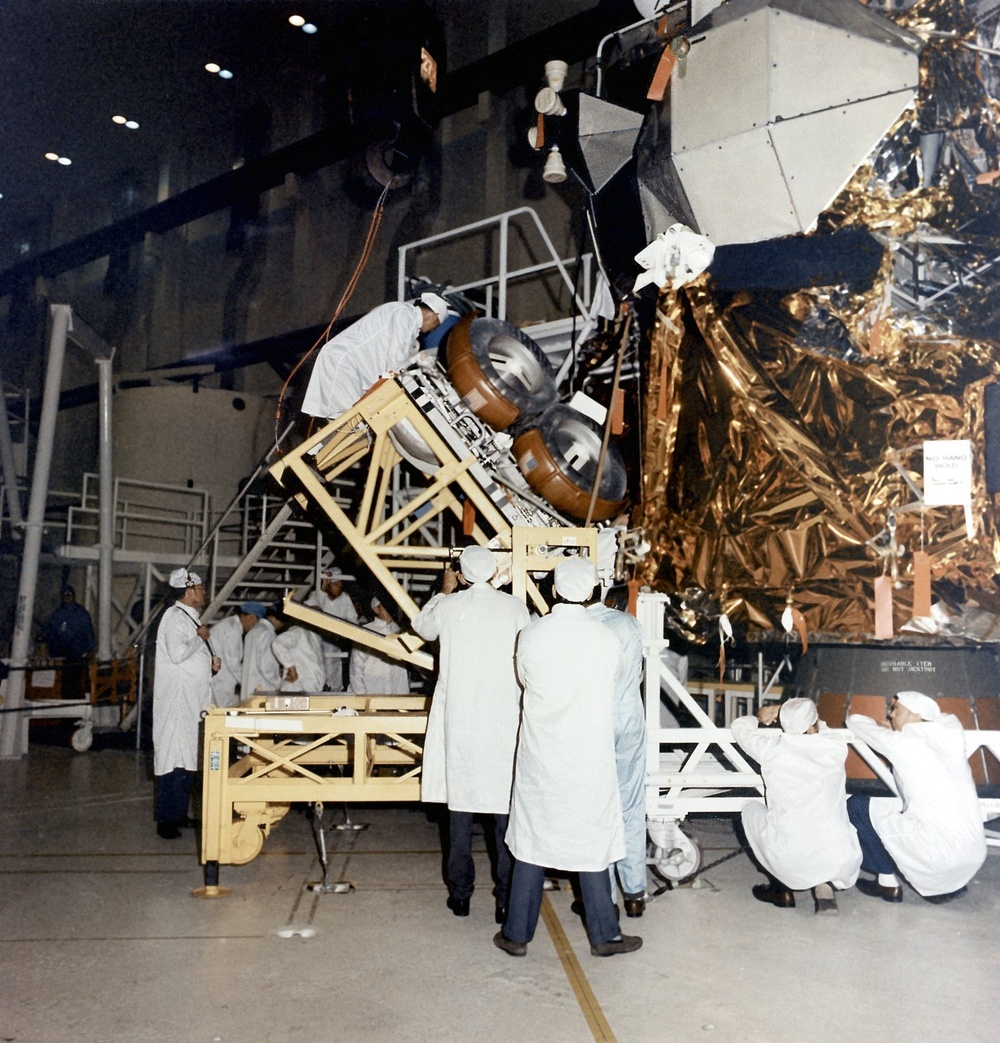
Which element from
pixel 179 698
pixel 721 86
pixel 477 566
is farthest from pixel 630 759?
pixel 721 86

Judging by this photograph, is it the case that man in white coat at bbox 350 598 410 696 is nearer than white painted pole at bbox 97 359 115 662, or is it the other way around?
man in white coat at bbox 350 598 410 696

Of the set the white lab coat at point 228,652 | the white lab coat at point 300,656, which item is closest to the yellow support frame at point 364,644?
the white lab coat at point 300,656

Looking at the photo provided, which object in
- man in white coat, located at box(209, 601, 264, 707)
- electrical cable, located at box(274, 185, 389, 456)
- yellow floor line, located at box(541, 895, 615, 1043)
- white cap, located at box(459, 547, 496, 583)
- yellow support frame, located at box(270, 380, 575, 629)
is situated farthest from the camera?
man in white coat, located at box(209, 601, 264, 707)

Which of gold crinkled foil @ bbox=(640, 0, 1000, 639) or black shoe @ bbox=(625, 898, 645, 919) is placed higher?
gold crinkled foil @ bbox=(640, 0, 1000, 639)

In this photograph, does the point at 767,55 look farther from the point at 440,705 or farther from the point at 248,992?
the point at 248,992

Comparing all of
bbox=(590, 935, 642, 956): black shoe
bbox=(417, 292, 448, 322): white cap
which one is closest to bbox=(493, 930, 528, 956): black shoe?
bbox=(590, 935, 642, 956): black shoe

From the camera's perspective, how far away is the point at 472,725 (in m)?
4.59

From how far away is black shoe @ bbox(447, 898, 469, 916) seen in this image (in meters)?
4.50

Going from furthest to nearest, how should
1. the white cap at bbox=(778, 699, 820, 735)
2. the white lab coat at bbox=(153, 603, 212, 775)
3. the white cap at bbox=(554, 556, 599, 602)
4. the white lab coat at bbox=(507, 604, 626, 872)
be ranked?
the white lab coat at bbox=(153, 603, 212, 775), the white cap at bbox=(778, 699, 820, 735), the white cap at bbox=(554, 556, 599, 602), the white lab coat at bbox=(507, 604, 626, 872)

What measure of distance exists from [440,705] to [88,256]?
693 inches

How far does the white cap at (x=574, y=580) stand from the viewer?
13.6ft

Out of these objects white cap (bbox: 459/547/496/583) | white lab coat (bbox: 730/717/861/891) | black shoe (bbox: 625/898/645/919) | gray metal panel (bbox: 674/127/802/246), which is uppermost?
gray metal panel (bbox: 674/127/802/246)

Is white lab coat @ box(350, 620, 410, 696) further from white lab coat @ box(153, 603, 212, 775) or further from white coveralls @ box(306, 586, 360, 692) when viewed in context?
white lab coat @ box(153, 603, 212, 775)

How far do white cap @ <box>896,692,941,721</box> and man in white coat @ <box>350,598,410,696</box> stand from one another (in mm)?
5060
